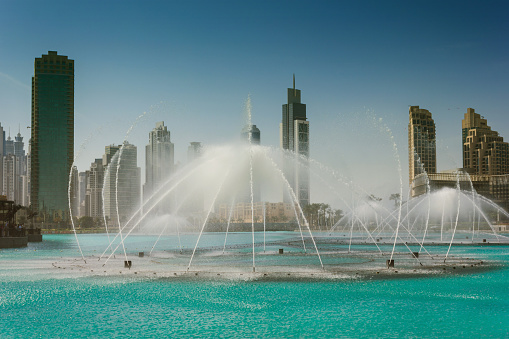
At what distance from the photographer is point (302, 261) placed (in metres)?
50.8

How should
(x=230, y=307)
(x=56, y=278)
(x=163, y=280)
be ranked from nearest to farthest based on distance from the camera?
(x=230, y=307)
(x=163, y=280)
(x=56, y=278)

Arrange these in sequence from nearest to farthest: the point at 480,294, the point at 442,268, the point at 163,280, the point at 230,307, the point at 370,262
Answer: the point at 230,307 < the point at 480,294 < the point at 163,280 < the point at 442,268 < the point at 370,262

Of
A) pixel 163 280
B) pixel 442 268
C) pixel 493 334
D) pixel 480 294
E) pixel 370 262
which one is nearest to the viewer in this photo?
pixel 493 334

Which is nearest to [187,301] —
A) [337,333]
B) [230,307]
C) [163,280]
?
[230,307]

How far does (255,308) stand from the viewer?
2711 cm

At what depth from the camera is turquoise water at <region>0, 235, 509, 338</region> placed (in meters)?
22.7

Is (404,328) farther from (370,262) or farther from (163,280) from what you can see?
(370,262)

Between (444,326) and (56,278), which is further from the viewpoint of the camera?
(56,278)

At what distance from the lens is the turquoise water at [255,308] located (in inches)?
893

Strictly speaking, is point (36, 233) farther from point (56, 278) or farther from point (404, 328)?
point (404, 328)

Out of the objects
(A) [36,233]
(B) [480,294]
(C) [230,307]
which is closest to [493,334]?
(B) [480,294]

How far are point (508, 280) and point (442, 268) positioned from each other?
651 cm

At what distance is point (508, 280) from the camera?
122 feet

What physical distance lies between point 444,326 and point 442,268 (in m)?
21.4
